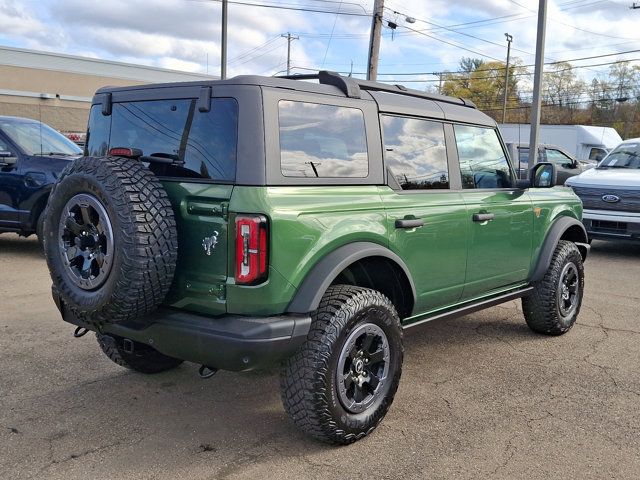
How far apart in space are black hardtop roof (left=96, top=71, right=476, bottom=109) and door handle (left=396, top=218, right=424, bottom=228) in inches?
31.8

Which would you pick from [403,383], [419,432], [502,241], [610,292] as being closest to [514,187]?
[502,241]

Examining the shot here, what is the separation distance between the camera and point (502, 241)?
15.6ft

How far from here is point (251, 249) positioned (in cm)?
305

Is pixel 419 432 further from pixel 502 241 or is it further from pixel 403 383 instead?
pixel 502 241

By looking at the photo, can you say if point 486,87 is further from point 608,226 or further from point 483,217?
point 483,217

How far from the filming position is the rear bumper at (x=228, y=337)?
9.96 feet

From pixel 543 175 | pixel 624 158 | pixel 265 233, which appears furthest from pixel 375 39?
pixel 265 233

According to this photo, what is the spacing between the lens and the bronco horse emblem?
10.3 ft

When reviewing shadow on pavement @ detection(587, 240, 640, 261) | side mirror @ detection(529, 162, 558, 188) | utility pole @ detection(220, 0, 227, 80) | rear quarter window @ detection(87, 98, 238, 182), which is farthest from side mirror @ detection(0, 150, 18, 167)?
utility pole @ detection(220, 0, 227, 80)

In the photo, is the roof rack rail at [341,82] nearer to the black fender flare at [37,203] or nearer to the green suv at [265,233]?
the green suv at [265,233]

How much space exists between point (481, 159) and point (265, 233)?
2.40 m

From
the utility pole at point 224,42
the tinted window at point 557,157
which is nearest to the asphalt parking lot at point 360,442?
the tinted window at point 557,157

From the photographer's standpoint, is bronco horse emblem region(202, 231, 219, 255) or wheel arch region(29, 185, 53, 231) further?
wheel arch region(29, 185, 53, 231)

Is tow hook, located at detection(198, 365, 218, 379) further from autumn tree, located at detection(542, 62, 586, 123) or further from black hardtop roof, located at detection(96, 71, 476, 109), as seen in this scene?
autumn tree, located at detection(542, 62, 586, 123)
